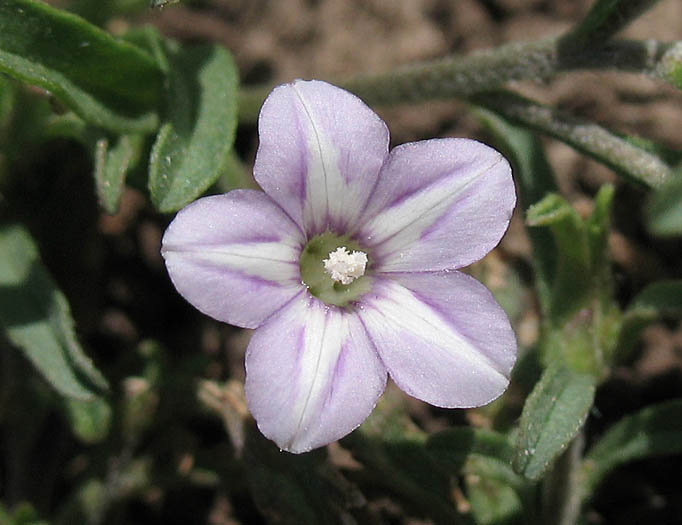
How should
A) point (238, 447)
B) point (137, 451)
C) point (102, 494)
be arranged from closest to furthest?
point (238, 447) < point (102, 494) < point (137, 451)

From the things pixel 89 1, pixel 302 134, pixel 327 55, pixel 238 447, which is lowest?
pixel 238 447

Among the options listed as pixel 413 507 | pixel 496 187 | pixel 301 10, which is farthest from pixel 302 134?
pixel 301 10

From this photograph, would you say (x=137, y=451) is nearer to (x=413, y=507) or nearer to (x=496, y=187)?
(x=413, y=507)

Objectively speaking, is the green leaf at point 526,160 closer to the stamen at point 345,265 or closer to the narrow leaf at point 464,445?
the narrow leaf at point 464,445

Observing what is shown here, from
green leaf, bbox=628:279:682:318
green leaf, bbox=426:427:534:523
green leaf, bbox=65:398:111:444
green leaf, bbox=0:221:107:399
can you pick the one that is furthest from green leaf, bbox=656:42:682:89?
green leaf, bbox=65:398:111:444

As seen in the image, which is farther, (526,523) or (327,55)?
(327,55)

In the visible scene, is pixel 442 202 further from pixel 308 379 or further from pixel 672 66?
pixel 672 66

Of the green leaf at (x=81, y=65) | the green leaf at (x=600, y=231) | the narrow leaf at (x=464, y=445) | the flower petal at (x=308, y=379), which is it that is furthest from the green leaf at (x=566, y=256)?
the green leaf at (x=81, y=65)
